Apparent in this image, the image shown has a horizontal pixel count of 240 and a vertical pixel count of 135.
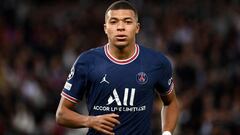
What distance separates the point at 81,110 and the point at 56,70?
1272mm

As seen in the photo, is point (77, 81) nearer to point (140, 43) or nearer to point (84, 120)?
point (84, 120)

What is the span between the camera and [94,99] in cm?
744

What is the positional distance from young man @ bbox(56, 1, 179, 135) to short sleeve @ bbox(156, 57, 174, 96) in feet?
0.18

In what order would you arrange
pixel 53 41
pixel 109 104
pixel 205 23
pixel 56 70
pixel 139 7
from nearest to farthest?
pixel 109 104 < pixel 56 70 < pixel 53 41 < pixel 205 23 < pixel 139 7

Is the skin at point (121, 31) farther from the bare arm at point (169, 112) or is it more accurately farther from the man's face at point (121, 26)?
the bare arm at point (169, 112)

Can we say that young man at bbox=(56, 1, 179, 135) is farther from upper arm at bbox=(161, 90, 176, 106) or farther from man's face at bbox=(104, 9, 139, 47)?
upper arm at bbox=(161, 90, 176, 106)

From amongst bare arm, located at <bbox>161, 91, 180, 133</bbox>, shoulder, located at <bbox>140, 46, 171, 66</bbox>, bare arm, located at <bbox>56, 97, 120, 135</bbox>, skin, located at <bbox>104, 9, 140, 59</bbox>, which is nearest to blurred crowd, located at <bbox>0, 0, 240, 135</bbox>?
bare arm, located at <bbox>161, 91, 180, 133</bbox>

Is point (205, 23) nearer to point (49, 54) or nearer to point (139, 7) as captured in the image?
point (139, 7)

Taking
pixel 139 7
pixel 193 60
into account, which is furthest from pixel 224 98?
pixel 139 7

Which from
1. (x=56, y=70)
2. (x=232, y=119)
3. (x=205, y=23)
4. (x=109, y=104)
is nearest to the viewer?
(x=109, y=104)

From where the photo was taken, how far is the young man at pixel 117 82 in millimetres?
7395

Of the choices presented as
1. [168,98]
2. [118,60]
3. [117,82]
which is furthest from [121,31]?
[168,98]

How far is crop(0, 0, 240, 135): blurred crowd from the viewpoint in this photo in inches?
553

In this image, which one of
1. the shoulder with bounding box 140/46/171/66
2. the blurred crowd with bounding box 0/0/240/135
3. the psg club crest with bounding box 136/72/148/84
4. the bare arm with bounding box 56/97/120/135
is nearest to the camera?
the bare arm with bounding box 56/97/120/135
